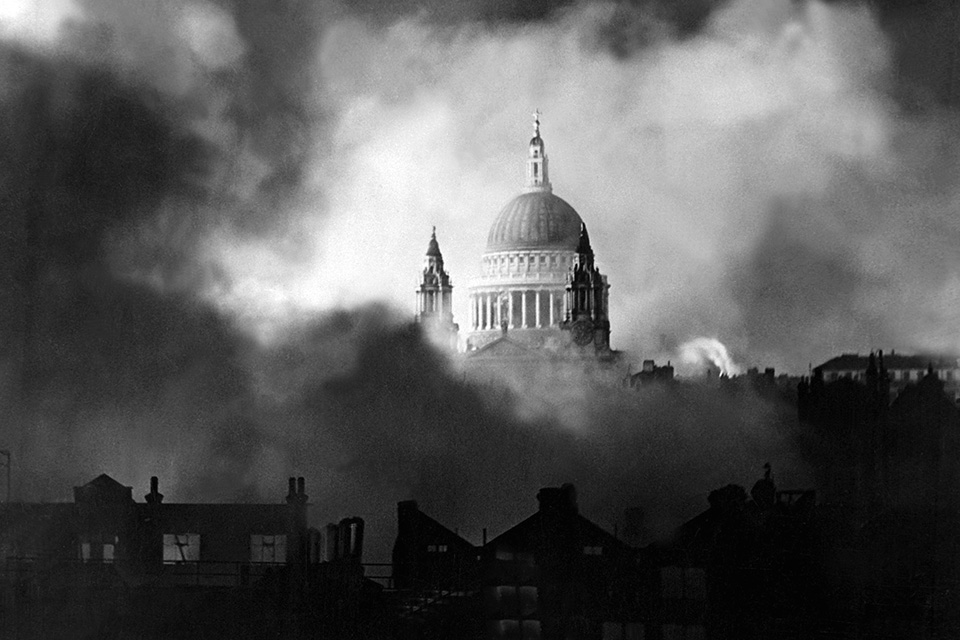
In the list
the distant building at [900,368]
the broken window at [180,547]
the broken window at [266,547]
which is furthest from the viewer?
the distant building at [900,368]

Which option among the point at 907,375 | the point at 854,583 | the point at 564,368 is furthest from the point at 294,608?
the point at 564,368

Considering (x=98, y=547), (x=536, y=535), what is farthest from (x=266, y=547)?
(x=536, y=535)

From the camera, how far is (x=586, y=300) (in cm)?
10969

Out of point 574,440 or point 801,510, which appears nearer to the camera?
point 801,510

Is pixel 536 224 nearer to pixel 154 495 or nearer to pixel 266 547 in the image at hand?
pixel 154 495

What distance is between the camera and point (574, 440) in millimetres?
56500

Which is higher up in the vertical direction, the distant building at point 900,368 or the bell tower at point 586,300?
the bell tower at point 586,300

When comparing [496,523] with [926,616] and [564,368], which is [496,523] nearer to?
[926,616]

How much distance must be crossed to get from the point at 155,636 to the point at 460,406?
68.4 feet

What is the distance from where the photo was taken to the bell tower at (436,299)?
86.8 m

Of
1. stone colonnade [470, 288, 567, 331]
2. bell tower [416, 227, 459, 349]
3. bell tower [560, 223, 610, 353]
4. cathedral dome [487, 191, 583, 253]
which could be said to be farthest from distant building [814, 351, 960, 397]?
cathedral dome [487, 191, 583, 253]

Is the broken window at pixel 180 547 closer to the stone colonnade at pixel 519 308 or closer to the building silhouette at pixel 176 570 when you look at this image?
the building silhouette at pixel 176 570

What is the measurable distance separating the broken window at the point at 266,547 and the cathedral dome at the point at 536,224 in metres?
82.0

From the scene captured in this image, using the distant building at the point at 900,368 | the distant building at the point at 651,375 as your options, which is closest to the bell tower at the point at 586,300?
the distant building at the point at 651,375
